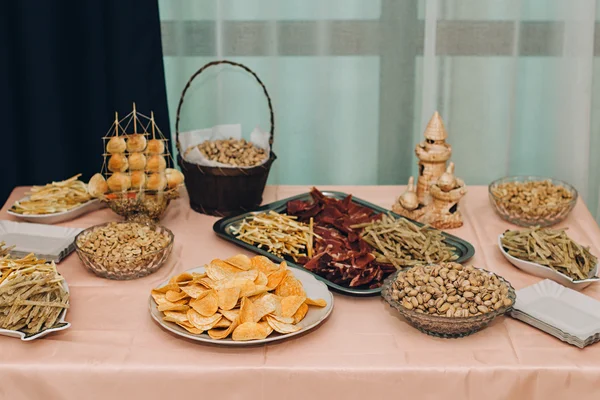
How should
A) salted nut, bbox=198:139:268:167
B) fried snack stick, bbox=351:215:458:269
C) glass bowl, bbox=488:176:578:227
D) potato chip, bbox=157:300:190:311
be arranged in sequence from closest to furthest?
potato chip, bbox=157:300:190:311, fried snack stick, bbox=351:215:458:269, glass bowl, bbox=488:176:578:227, salted nut, bbox=198:139:268:167

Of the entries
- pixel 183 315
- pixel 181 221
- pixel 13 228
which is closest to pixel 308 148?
pixel 181 221

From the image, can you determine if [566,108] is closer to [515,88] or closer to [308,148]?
[515,88]

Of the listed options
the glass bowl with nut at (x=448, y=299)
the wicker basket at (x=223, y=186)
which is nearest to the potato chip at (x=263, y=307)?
the glass bowl with nut at (x=448, y=299)

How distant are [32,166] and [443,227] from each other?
136cm

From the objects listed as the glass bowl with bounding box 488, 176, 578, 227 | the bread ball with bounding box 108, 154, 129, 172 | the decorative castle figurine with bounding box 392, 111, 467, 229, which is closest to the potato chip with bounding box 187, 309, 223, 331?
the bread ball with bounding box 108, 154, 129, 172

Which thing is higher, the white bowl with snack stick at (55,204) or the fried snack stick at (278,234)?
the white bowl with snack stick at (55,204)

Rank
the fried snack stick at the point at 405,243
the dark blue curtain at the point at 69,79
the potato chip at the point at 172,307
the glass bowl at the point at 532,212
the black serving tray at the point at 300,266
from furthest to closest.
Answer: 1. the dark blue curtain at the point at 69,79
2. the glass bowl at the point at 532,212
3. the fried snack stick at the point at 405,243
4. the black serving tray at the point at 300,266
5. the potato chip at the point at 172,307

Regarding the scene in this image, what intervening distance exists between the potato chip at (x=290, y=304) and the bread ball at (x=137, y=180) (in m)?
0.65

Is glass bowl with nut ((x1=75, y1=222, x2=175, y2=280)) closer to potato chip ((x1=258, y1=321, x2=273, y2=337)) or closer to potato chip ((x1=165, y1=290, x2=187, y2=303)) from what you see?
potato chip ((x1=165, y1=290, x2=187, y2=303))

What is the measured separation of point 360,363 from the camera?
4.48 feet

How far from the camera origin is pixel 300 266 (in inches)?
67.3

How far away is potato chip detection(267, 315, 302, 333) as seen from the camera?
4.60 ft

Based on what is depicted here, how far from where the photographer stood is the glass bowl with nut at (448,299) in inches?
55.0

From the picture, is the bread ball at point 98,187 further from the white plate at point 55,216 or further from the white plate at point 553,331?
the white plate at point 553,331
